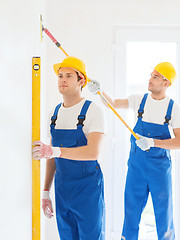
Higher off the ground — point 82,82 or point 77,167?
point 82,82

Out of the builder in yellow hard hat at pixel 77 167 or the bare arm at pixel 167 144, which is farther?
the bare arm at pixel 167 144

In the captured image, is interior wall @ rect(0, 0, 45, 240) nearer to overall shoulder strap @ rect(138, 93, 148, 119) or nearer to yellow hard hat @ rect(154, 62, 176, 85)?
overall shoulder strap @ rect(138, 93, 148, 119)

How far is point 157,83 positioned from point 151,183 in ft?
2.83

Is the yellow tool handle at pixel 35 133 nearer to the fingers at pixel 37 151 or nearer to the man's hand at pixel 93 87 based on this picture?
the fingers at pixel 37 151

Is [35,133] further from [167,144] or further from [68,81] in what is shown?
[167,144]

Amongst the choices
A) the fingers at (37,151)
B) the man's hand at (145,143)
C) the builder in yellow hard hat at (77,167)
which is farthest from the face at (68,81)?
the man's hand at (145,143)

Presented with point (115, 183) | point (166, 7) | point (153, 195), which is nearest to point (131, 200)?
Result: point (153, 195)

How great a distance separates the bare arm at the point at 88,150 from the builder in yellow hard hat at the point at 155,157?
0.66 m

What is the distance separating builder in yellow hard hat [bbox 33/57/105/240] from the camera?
1734 millimetres

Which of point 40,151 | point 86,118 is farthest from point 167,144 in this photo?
point 40,151

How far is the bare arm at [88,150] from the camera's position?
1.57 metres

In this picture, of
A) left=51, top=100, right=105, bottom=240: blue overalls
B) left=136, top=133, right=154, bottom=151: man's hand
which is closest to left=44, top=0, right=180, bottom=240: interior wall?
left=136, top=133, right=154, bottom=151: man's hand

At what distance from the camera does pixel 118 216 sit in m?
2.93

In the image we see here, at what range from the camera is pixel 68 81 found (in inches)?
72.2
